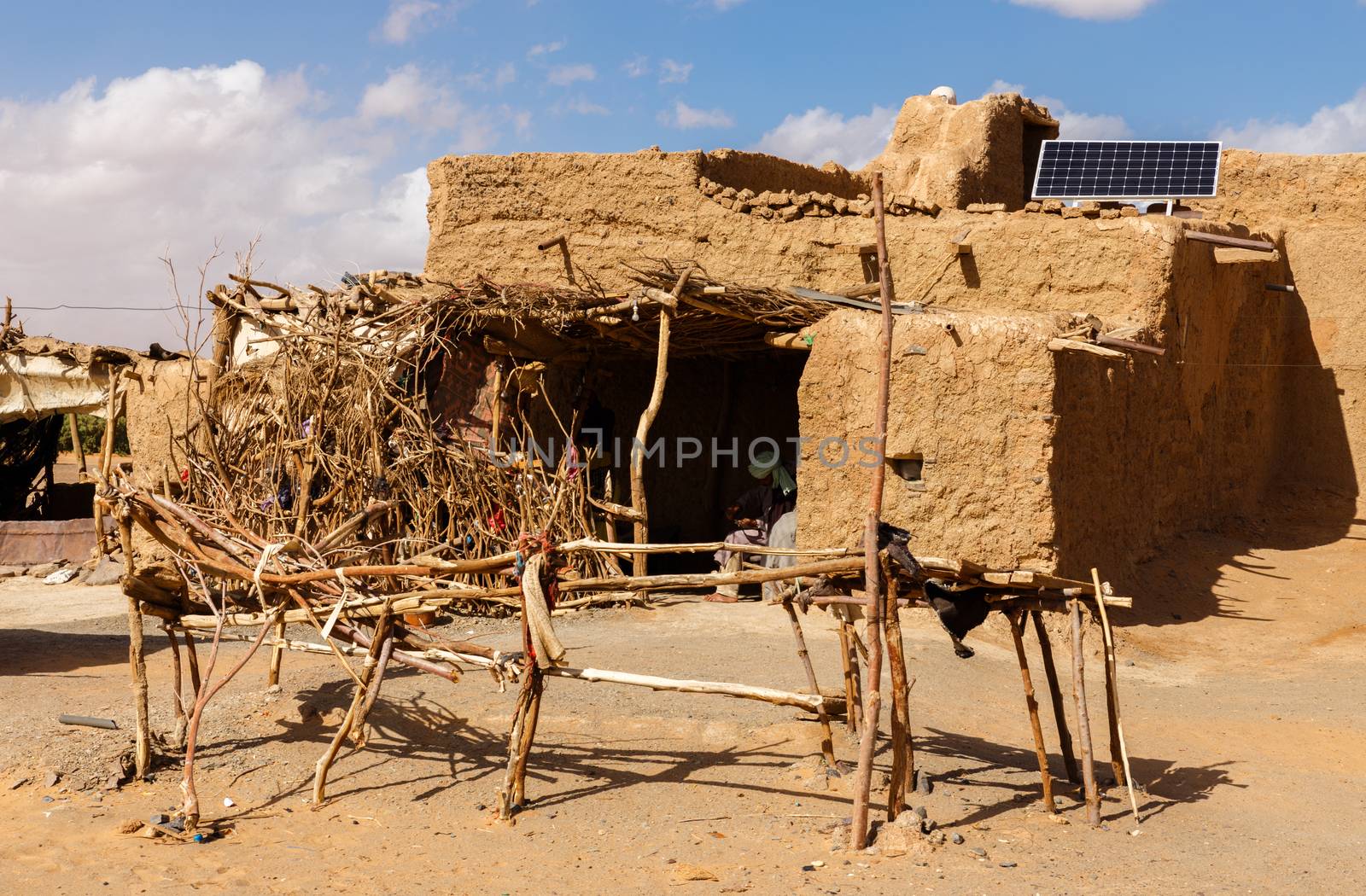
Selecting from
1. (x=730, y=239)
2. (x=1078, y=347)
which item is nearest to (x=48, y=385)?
(x=730, y=239)

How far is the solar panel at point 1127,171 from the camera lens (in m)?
10.2

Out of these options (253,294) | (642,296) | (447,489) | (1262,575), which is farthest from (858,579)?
(253,294)

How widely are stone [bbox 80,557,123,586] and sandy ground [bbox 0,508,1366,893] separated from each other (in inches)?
126

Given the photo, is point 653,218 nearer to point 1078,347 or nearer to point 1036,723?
point 1078,347

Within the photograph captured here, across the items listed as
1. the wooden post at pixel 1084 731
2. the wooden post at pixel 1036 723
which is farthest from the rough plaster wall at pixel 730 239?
the wooden post at pixel 1084 731

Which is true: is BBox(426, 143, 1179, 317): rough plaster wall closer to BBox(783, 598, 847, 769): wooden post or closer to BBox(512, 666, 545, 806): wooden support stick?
BBox(783, 598, 847, 769): wooden post

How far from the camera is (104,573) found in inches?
427

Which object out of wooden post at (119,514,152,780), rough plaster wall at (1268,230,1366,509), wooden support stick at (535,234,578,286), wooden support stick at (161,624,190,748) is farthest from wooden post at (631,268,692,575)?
rough plaster wall at (1268,230,1366,509)

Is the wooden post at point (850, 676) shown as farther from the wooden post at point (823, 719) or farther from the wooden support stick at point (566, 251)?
the wooden support stick at point (566, 251)

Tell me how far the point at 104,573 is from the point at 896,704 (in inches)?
349

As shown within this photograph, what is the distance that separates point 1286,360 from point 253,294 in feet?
30.3

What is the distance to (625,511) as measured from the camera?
8.73 meters

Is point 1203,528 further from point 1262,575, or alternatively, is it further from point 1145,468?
point 1145,468

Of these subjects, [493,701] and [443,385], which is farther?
[443,385]
